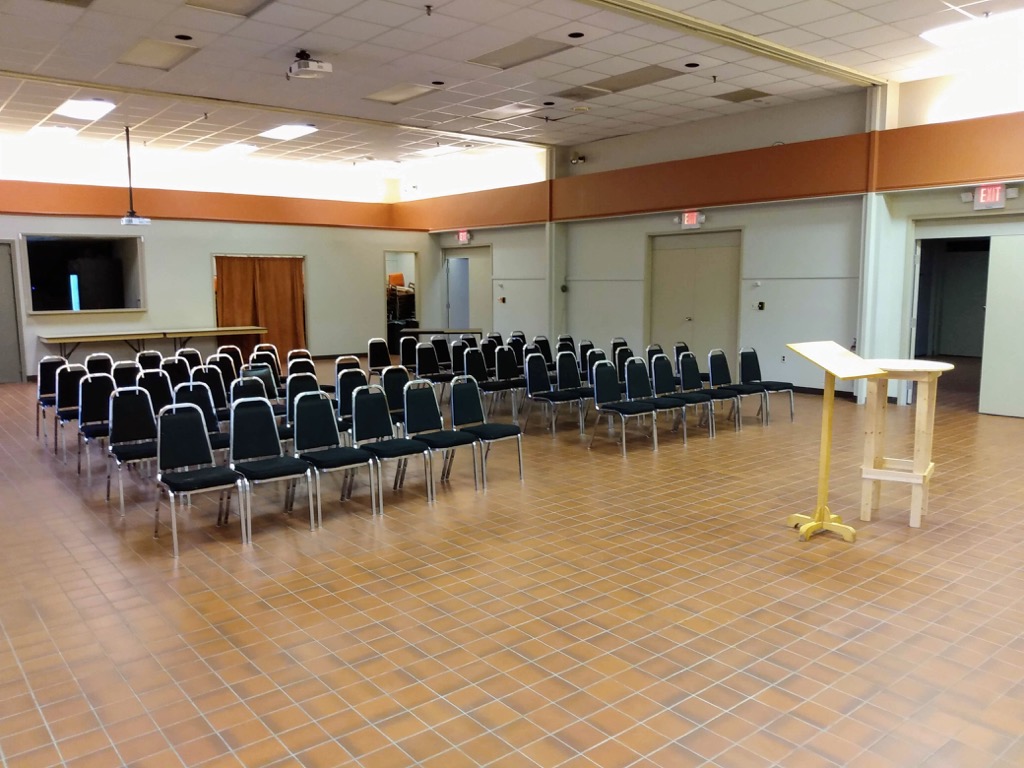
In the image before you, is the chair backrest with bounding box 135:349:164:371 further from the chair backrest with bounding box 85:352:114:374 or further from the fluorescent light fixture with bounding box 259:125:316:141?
the fluorescent light fixture with bounding box 259:125:316:141

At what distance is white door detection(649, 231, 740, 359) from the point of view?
1283cm

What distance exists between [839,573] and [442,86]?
8.20m

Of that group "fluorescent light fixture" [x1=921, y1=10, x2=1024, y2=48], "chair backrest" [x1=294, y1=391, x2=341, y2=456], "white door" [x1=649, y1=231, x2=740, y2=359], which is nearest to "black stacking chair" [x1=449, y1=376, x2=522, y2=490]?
"chair backrest" [x1=294, y1=391, x2=341, y2=456]

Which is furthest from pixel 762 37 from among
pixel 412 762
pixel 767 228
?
pixel 412 762

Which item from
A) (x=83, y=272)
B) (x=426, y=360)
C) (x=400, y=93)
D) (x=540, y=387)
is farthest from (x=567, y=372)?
(x=83, y=272)

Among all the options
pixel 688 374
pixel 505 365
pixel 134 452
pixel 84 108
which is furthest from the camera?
pixel 84 108

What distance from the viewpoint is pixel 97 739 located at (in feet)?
9.63

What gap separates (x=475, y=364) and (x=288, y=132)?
6.55m

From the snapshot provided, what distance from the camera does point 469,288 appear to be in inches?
718

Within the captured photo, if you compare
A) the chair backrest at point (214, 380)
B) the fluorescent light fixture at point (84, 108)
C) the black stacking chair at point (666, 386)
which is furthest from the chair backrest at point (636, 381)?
the fluorescent light fixture at point (84, 108)

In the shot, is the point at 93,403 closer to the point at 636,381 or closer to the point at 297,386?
the point at 297,386

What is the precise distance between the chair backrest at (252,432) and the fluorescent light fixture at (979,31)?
7.94 meters

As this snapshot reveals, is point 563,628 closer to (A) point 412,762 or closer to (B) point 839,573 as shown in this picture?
(A) point 412,762

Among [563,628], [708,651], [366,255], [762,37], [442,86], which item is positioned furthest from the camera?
[366,255]
